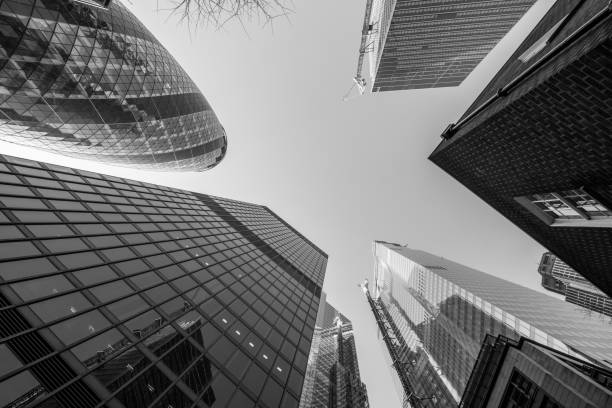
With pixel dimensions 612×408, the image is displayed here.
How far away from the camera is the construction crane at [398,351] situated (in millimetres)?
83594

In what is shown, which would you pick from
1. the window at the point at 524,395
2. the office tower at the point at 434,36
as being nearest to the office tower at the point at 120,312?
the window at the point at 524,395

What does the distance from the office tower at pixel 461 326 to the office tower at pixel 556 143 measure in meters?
39.1

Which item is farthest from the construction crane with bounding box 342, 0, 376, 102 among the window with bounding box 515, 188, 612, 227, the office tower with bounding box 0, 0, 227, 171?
the window with bounding box 515, 188, 612, 227

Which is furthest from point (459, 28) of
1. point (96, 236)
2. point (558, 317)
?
point (96, 236)

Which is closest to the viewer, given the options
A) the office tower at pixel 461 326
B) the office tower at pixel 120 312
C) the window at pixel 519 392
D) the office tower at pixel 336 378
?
the office tower at pixel 120 312

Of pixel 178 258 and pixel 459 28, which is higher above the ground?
pixel 459 28

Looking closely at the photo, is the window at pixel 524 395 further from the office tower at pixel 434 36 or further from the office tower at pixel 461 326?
the office tower at pixel 434 36

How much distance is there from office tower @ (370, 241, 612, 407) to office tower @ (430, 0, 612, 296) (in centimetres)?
3911

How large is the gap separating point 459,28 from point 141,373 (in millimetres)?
126805

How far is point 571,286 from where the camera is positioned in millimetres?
150875

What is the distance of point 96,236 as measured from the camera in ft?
47.4

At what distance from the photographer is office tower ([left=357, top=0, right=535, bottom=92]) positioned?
301 ft

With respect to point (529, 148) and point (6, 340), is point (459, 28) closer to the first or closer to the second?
point (529, 148)

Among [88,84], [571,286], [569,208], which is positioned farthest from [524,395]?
[571,286]
